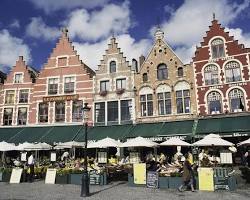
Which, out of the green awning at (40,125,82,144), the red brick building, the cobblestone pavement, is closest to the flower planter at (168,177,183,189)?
the cobblestone pavement

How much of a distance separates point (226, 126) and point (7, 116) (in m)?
21.2

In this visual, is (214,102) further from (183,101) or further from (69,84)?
(69,84)

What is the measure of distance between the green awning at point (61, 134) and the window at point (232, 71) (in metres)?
13.6

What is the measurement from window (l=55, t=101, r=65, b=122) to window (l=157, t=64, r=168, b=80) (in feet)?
32.1

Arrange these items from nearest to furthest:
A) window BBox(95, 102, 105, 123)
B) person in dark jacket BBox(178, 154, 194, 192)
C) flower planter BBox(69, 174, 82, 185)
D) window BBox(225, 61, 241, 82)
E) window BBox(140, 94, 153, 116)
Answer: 1. person in dark jacket BBox(178, 154, 194, 192)
2. flower planter BBox(69, 174, 82, 185)
3. window BBox(225, 61, 241, 82)
4. window BBox(140, 94, 153, 116)
5. window BBox(95, 102, 105, 123)

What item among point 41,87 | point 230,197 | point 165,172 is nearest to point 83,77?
point 41,87

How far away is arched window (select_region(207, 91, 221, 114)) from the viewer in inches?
909

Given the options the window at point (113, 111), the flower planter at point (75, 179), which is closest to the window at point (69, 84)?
the window at point (113, 111)

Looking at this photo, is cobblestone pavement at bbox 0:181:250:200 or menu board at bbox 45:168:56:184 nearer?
cobblestone pavement at bbox 0:181:250:200

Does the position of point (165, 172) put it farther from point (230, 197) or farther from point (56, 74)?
point (56, 74)

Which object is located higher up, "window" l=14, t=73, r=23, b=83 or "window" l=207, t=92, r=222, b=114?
"window" l=14, t=73, r=23, b=83

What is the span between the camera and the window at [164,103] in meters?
24.7

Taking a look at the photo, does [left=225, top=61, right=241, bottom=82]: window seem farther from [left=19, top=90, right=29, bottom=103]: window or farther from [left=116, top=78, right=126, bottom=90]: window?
[left=19, top=90, right=29, bottom=103]: window

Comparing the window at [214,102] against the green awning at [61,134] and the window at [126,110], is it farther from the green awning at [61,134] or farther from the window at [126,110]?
the green awning at [61,134]
